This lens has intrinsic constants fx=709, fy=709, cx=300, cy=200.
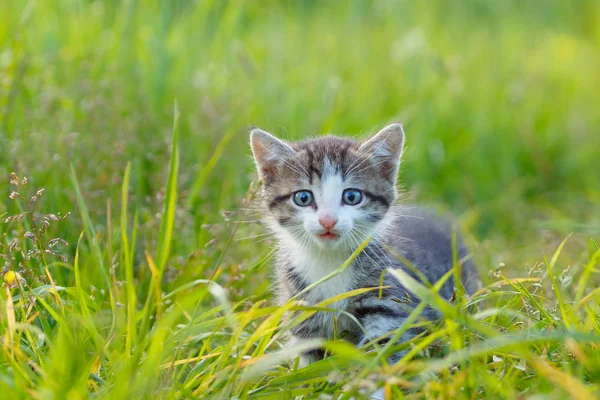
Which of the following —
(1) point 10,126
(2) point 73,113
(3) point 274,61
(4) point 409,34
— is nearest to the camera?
(1) point 10,126

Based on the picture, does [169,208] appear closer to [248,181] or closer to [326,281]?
[326,281]

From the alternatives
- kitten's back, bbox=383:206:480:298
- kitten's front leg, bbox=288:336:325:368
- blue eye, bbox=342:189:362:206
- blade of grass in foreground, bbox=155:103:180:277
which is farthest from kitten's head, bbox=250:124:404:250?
blade of grass in foreground, bbox=155:103:180:277

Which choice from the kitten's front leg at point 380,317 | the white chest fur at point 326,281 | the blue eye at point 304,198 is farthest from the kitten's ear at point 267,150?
the kitten's front leg at point 380,317

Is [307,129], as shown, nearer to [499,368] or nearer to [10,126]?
[10,126]

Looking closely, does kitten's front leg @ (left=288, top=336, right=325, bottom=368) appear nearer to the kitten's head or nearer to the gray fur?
the gray fur

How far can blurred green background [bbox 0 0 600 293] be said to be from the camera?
13.3 feet

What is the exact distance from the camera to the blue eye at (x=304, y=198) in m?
3.18

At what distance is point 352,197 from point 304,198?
8.5 inches

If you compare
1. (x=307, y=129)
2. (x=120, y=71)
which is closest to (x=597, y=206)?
(x=307, y=129)

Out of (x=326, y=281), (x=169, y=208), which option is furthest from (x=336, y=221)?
(x=169, y=208)

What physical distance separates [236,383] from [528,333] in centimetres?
101

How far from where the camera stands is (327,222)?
2.94m

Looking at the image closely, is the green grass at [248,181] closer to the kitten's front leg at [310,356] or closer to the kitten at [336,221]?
the kitten's front leg at [310,356]

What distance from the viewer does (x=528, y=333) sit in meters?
2.42
